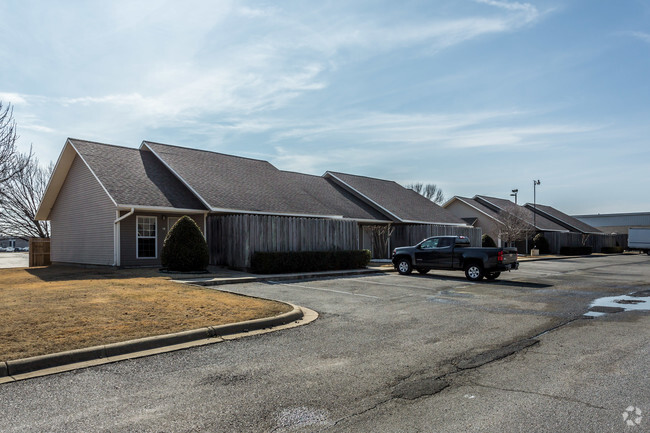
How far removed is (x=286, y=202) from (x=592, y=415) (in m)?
21.8

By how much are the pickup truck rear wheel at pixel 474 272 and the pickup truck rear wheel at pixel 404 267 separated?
270 centimetres

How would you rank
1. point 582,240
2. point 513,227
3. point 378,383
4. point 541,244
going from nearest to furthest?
point 378,383
point 513,227
point 541,244
point 582,240

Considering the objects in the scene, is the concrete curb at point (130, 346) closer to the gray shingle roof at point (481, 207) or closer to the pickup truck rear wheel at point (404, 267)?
the pickup truck rear wheel at point (404, 267)

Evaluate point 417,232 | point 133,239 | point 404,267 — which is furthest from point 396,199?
point 133,239

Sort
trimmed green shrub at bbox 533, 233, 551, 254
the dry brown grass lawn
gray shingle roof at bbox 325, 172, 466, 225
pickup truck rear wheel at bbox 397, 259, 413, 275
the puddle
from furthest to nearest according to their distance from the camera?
trimmed green shrub at bbox 533, 233, 551, 254
gray shingle roof at bbox 325, 172, 466, 225
pickup truck rear wheel at bbox 397, 259, 413, 275
the puddle
the dry brown grass lawn

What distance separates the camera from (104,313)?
29.1 ft

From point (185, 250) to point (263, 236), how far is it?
12.1 feet

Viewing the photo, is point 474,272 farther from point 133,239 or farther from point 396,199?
point 396,199

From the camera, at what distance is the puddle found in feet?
35.1

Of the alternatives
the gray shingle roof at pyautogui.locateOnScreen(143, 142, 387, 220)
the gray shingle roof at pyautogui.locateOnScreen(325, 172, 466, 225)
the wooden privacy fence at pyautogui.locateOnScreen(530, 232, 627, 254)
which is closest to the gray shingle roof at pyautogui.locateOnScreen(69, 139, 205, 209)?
the gray shingle roof at pyautogui.locateOnScreen(143, 142, 387, 220)

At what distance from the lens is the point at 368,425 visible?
4363 mm

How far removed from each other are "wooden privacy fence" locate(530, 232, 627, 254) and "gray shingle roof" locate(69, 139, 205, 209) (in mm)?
40294

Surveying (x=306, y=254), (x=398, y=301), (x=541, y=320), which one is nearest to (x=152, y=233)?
(x=306, y=254)

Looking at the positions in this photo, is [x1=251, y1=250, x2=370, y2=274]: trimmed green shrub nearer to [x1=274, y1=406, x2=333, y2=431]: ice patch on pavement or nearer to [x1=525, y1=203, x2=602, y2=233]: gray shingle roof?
[x1=274, y1=406, x2=333, y2=431]: ice patch on pavement
